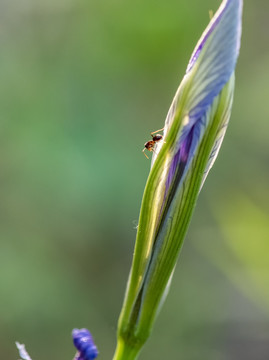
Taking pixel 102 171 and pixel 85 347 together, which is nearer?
pixel 85 347

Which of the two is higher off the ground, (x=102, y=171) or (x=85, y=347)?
(x=85, y=347)

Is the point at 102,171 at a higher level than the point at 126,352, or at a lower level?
lower

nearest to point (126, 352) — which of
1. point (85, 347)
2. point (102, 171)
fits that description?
point (85, 347)

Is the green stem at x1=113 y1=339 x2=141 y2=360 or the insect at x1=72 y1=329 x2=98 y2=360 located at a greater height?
the insect at x1=72 y1=329 x2=98 y2=360

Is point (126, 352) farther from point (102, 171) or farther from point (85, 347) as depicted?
point (102, 171)

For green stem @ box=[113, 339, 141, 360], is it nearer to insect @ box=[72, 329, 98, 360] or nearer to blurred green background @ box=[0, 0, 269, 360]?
insect @ box=[72, 329, 98, 360]

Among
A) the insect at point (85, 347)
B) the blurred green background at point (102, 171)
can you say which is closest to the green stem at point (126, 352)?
the insect at point (85, 347)

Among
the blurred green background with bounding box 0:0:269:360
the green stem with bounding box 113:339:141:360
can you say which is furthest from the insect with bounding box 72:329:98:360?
the blurred green background with bounding box 0:0:269:360

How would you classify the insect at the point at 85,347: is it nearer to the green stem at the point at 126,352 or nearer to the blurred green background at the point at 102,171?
the green stem at the point at 126,352

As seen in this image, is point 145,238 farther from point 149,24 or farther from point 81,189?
point 149,24
